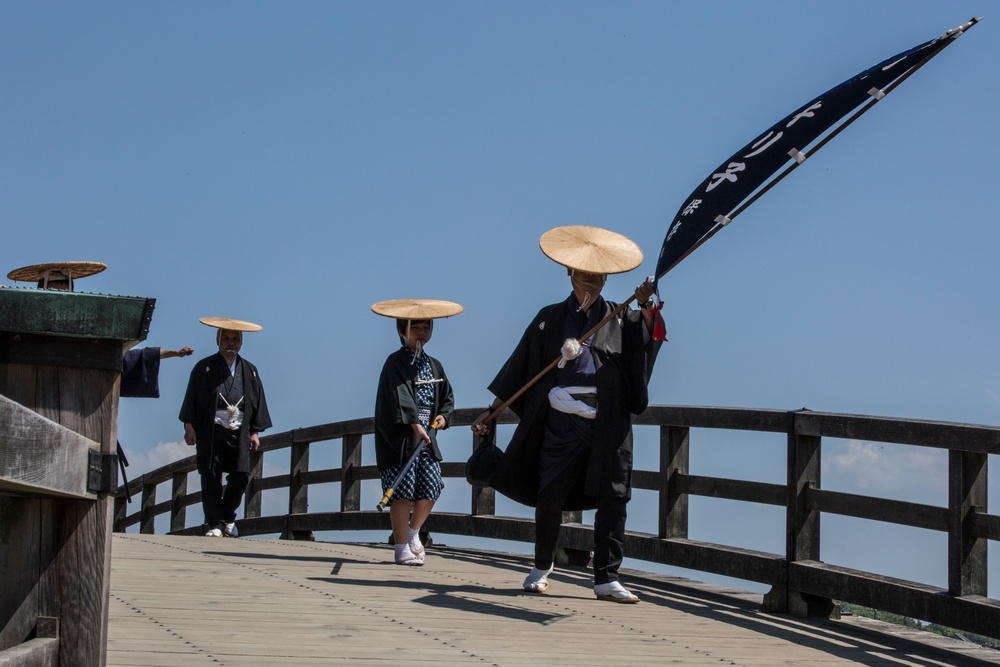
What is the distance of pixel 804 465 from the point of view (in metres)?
6.47

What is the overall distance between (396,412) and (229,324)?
9.44ft

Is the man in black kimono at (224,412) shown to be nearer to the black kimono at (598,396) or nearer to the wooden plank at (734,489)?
the black kimono at (598,396)

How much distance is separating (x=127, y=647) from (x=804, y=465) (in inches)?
133

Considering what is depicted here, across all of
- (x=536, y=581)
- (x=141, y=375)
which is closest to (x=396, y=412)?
(x=536, y=581)

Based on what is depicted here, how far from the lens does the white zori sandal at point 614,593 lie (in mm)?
6527

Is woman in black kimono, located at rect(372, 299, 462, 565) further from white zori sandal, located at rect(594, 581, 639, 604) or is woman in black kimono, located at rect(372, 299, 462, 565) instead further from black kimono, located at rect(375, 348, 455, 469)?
white zori sandal, located at rect(594, 581, 639, 604)

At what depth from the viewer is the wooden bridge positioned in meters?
3.06

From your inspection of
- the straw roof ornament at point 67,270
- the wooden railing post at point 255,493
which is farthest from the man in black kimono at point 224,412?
the straw roof ornament at point 67,270

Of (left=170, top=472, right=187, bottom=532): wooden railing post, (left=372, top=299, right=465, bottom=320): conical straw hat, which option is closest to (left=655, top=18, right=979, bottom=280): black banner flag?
(left=372, top=299, right=465, bottom=320): conical straw hat

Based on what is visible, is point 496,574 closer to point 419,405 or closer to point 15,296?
point 419,405

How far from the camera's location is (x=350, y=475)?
1130 centimetres

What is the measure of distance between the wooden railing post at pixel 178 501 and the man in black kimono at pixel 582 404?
952cm

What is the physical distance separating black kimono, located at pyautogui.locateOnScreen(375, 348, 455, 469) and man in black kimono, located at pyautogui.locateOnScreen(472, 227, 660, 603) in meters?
1.41

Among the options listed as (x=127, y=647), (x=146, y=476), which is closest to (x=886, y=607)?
(x=127, y=647)
